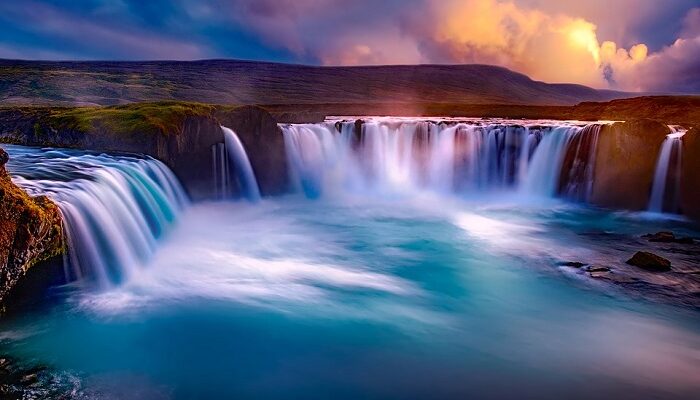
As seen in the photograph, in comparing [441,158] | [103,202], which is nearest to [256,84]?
[441,158]

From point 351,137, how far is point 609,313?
14.9m

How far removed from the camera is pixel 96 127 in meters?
13.8

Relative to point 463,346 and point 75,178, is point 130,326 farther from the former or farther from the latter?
point 463,346

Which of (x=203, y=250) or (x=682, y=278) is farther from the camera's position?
(x=203, y=250)

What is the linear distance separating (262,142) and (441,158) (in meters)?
7.70

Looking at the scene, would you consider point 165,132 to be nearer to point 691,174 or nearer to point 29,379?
point 29,379

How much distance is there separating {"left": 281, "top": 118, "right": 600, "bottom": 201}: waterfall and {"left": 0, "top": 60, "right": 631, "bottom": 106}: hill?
1828 inches

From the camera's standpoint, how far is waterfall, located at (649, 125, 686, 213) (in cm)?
1571

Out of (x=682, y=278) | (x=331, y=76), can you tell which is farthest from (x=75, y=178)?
(x=331, y=76)

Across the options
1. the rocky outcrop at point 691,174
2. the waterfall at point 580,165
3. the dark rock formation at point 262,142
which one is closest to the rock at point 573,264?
the rocky outcrop at point 691,174

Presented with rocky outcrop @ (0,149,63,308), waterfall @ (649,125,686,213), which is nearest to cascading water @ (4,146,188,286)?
rocky outcrop @ (0,149,63,308)

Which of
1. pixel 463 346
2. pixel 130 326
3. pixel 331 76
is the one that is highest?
pixel 331 76

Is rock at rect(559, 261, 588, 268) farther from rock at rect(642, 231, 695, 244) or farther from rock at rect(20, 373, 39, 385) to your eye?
rock at rect(20, 373, 39, 385)

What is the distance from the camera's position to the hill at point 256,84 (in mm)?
65312
